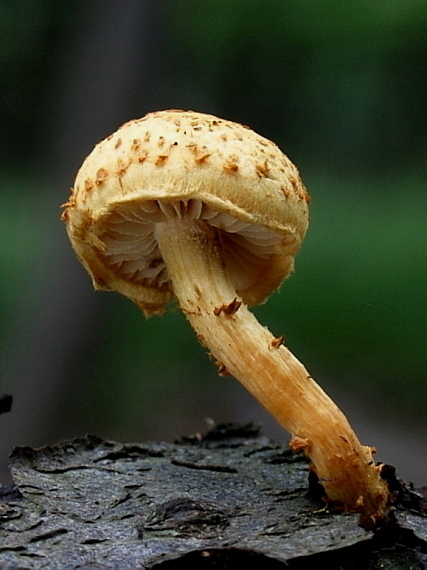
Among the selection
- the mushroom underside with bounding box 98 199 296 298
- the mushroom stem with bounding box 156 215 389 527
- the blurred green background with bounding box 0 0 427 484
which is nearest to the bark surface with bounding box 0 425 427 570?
the mushroom stem with bounding box 156 215 389 527

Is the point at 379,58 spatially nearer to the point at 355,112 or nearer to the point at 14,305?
the point at 355,112

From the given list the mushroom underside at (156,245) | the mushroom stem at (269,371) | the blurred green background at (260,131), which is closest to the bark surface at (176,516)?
the mushroom stem at (269,371)

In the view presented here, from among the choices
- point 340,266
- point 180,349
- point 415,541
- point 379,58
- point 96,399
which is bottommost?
point 96,399

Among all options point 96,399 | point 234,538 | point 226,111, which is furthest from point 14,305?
point 234,538

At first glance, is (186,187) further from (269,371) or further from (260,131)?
(260,131)

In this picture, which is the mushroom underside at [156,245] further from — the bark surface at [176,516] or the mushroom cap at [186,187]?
the bark surface at [176,516]

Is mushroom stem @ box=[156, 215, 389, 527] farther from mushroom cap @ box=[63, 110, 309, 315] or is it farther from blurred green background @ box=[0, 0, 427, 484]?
blurred green background @ box=[0, 0, 427, 484]

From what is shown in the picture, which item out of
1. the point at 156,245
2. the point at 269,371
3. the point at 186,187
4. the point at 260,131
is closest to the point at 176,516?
the point at 269,371
